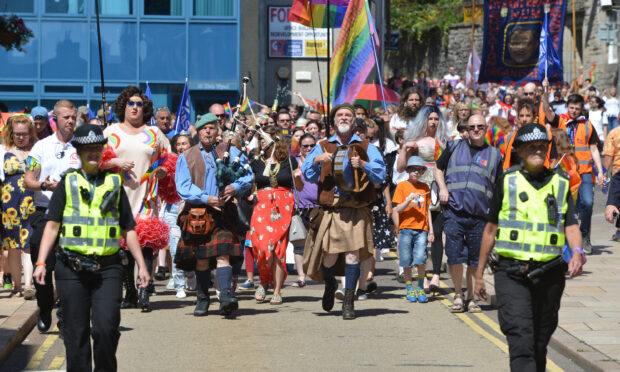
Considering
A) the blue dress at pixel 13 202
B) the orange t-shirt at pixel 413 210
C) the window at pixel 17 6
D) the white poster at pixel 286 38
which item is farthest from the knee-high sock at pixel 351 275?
the white poster at pixel 286 38

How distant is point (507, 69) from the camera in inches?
846

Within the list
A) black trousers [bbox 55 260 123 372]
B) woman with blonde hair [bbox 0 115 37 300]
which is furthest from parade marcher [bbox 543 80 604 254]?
black trousers [bbox 55 260 123 372]

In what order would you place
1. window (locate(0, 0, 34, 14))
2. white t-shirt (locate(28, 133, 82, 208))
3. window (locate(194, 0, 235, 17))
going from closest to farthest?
white t-shirt (locate(28, 133, 82, 208)) → window (locate(0, 0, 34, 14)) → window (locate(194, 0, 235, 17))

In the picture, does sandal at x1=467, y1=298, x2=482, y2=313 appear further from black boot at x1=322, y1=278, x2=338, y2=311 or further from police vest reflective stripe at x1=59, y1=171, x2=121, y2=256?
police vest reflective stripe at x1=59, y1=171, x2=121, y2=256

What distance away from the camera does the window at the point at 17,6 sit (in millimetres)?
30609

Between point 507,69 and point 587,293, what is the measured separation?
32.5 ft

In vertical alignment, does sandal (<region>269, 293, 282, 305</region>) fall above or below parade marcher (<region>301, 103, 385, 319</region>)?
below

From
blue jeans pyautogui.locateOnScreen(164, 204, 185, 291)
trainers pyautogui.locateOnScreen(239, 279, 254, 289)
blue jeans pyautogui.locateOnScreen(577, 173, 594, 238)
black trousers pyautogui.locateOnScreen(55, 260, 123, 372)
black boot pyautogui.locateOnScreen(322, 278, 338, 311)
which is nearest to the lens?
black trousers pyautogui.locateOnScreen(55, 260, 123, 372)

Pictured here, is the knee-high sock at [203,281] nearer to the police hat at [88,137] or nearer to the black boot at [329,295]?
the black boot at [329,295]

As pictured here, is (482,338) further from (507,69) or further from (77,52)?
(77,52)

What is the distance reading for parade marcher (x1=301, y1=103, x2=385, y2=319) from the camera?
36.1 ft

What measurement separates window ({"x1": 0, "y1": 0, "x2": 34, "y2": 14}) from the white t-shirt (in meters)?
21.5

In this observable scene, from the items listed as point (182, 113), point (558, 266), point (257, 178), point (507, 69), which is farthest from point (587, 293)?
point (507, 69)

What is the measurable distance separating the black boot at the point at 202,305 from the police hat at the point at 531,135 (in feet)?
15.3
